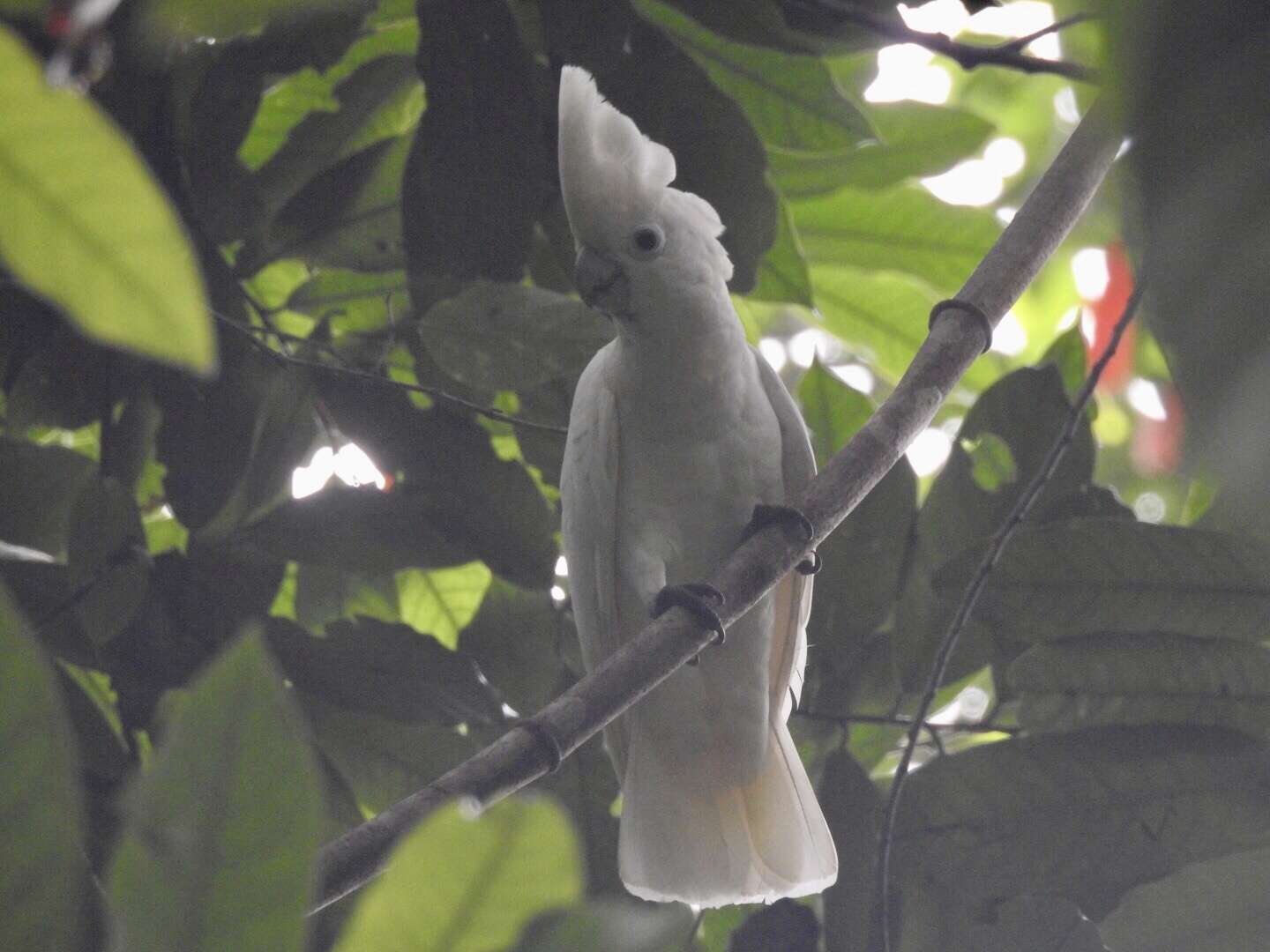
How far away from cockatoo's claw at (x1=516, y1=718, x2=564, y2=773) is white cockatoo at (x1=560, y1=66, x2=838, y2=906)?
751 mm

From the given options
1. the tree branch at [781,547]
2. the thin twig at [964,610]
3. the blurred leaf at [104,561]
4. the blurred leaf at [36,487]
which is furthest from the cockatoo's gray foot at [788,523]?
the blurred leaf at [36,487]

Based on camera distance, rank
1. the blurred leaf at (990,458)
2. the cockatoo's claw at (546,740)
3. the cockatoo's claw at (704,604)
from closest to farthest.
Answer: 1. the cockatoo's claw at (546,740)
2. the cockatoo's claw at (704,604)
3. the blurred leaf at (990,458)

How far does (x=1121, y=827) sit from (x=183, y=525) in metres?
1.38

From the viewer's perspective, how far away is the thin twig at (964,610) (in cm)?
170

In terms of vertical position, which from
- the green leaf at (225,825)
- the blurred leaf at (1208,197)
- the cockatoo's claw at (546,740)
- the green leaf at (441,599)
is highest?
the blurred leaf at (1208,197)

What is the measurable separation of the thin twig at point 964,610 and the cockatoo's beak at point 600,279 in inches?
29.2

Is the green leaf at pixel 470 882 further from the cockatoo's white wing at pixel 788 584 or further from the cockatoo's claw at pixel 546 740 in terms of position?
the cockatoo's white wing at pixel 788 584

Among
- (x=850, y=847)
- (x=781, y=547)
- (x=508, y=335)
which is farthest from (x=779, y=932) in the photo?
(x=508, y=335)

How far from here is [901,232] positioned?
2.36 metres

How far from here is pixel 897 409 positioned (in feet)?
5.44

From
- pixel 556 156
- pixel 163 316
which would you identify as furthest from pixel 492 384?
pixel 163 316

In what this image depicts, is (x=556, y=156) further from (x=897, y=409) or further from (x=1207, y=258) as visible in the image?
(x=1207, y=258)

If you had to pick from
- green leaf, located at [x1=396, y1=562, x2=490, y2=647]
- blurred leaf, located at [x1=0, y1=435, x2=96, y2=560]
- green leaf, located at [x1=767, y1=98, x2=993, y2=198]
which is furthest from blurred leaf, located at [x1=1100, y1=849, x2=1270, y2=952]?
blurred leaf, located at [x1=0, y1=435, x2=96, y2=560]

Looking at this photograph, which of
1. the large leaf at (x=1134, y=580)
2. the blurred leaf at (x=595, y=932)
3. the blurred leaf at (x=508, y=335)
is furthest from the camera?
the blurred leaf at (x=508, y=335)
